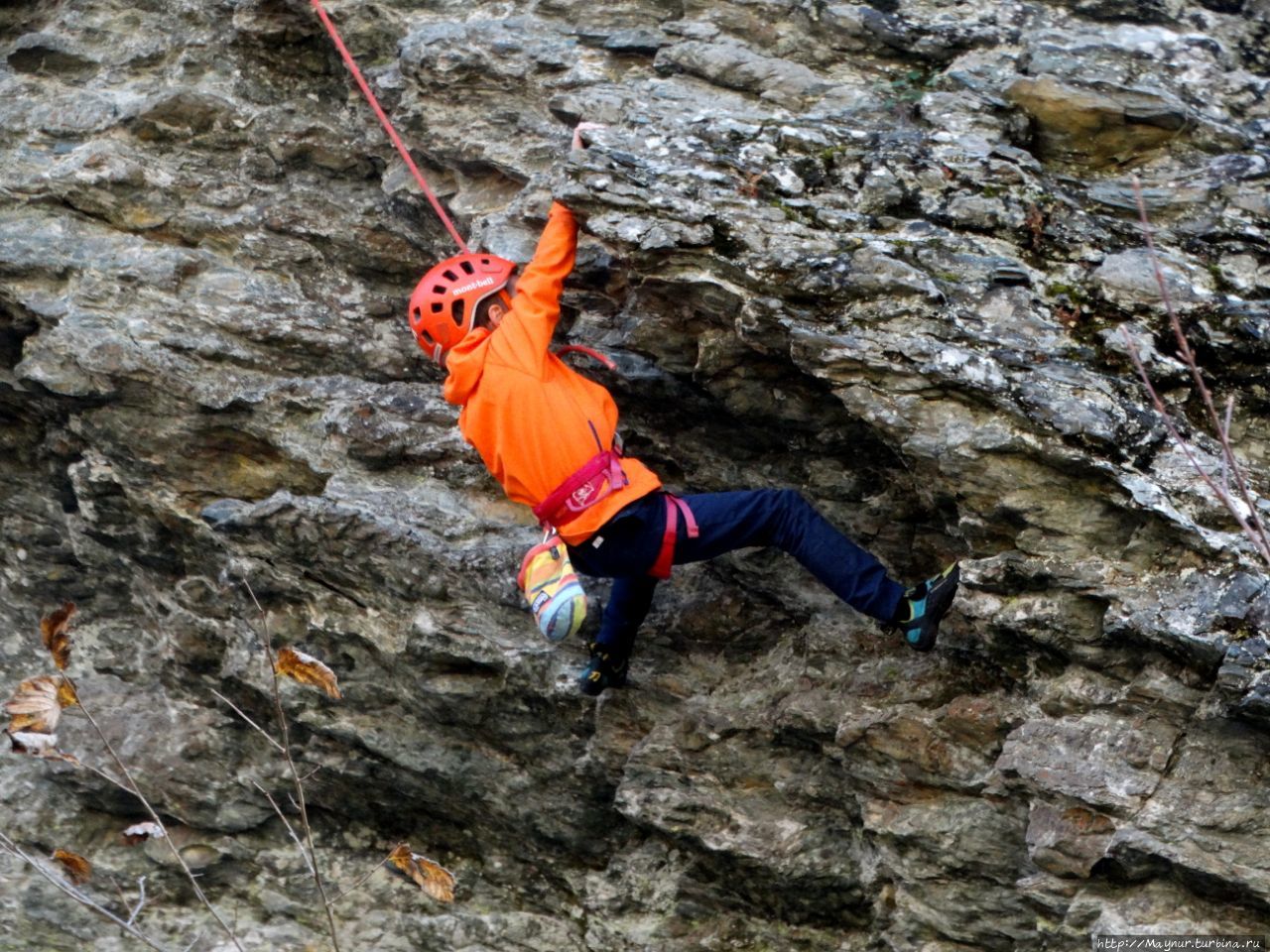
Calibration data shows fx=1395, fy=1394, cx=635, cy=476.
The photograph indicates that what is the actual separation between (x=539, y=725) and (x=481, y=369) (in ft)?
6.67

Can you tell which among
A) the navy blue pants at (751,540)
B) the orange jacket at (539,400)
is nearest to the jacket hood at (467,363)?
the orange jacket at (539,400)

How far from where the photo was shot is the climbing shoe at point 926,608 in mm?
6406

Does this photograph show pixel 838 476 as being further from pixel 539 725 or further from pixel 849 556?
pixel 539 725

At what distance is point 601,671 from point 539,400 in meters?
1.51

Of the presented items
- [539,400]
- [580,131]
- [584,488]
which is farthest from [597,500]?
[580,131]

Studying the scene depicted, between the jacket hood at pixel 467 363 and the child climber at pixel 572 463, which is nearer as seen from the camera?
the child climber at pixel 572 463

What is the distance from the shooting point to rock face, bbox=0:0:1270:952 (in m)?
6.11

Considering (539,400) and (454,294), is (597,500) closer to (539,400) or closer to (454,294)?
(539,400)

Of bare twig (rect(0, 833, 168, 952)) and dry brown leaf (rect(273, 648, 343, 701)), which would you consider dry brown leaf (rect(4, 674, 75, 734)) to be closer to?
bare twig (rect(0, 833, 168, 952))

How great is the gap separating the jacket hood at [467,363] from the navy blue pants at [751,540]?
944 millimetres

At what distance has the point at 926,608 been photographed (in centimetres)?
645

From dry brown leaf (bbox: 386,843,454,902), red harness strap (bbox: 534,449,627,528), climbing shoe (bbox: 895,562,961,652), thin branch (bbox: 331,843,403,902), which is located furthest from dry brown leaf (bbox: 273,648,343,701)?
climbing shoe (bbox: 895,562,961,652)

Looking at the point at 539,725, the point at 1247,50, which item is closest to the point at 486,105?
the point at 539,725

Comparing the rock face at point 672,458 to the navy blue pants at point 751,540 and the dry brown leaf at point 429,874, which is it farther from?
the dry brown leaf at point 429,874
